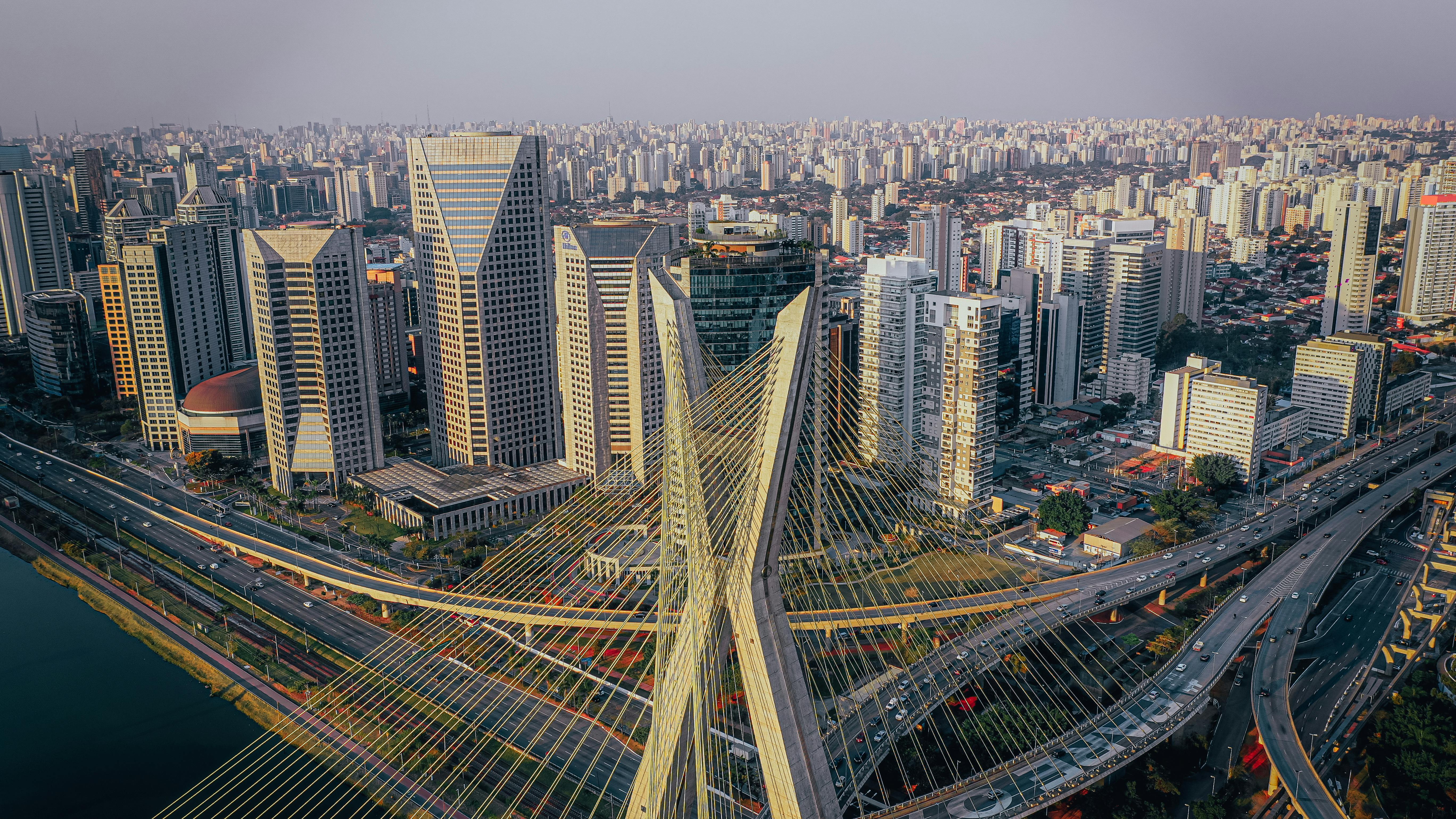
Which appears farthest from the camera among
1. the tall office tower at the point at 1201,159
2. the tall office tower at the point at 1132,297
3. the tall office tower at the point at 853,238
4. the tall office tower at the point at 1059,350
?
the tall office tower at the point at 1201,159

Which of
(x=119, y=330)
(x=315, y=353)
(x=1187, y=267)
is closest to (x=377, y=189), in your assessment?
(x=119, y=330)

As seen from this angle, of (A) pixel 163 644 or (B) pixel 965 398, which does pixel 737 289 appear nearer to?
(B) pixel 965 398

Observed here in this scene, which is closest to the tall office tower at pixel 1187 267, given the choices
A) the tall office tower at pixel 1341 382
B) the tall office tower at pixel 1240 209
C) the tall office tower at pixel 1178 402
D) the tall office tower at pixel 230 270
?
the tall office tower at pixel 1341 382

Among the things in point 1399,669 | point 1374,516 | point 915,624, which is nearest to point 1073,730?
point 915,624

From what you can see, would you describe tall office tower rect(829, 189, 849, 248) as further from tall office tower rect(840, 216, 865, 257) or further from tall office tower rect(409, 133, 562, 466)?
tall office tower rect(409, 133, 562, 466)

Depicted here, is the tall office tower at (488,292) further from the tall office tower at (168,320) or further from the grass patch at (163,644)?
the grass patch at (163,644)
